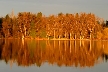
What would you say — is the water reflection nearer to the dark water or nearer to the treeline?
the dark water

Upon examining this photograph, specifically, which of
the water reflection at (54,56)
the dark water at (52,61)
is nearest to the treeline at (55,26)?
the water reflection at (54,56)

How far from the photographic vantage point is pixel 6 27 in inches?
2734

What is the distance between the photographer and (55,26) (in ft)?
217

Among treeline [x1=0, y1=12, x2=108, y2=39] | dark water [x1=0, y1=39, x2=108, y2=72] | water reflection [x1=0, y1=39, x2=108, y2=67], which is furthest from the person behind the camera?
treeline [x1=0, y1=12, x2=108, y2=39]

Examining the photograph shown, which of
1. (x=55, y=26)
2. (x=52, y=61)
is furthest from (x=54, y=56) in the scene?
(x=55, y=26)

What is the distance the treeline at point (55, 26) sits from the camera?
65.9 metres

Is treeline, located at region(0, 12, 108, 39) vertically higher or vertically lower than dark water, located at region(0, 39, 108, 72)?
higher

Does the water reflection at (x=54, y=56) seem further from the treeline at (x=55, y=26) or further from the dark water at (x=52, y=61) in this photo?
the treeline at (x=55, y=26)

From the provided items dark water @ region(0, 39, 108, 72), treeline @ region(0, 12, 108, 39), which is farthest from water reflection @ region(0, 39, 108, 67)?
treeline @ region(0, 12, 108, 39)

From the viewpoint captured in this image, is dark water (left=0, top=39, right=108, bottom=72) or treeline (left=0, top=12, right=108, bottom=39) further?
treeline (left=0, top=12, right=108, bottom=39)

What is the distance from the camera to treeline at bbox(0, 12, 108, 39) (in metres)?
65.9

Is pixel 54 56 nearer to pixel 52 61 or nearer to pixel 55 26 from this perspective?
pixel 52 61

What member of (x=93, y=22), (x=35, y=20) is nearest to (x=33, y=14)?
(x=35, y=20)

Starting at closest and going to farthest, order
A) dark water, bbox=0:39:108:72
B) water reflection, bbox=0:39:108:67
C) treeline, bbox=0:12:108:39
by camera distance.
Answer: dark water, bbox=0:39:108:72 < water reflection, bbox=0:39:108:67 < treeline, bbox=0:12:108:39
